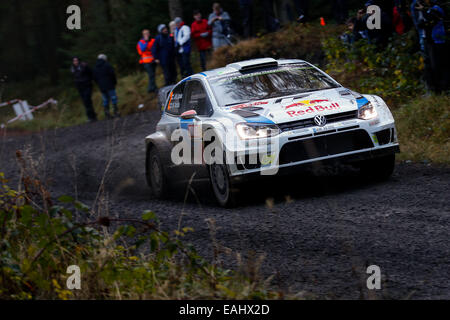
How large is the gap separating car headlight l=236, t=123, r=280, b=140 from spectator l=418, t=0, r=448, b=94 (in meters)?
4.64

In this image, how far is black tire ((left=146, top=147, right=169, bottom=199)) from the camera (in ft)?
34.3

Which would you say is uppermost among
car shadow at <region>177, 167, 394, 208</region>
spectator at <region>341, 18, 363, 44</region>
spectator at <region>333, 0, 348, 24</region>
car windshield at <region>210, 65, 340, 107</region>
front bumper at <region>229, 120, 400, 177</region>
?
spectator at <region>333, 0, 348, 24</region>

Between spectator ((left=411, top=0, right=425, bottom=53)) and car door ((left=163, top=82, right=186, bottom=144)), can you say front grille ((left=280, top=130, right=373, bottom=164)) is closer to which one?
car door ((left=163, top=82, right=186, bottom=144))

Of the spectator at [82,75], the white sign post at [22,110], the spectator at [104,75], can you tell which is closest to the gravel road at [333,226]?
the spectator at [104,75]

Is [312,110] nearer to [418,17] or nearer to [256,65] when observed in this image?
[256,65]

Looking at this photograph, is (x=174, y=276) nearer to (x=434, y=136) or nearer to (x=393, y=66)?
(x=434, y=136)

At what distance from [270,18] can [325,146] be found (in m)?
11.2

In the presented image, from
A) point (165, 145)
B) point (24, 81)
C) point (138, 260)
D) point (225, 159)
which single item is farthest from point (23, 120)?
point (138, 260)

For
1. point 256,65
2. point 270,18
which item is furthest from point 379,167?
point 270,18

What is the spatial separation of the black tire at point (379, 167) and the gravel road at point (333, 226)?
0.13 m

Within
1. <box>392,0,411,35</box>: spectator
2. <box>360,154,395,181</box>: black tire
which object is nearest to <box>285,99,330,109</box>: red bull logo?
<box>360,154,395,181</box>: black tire

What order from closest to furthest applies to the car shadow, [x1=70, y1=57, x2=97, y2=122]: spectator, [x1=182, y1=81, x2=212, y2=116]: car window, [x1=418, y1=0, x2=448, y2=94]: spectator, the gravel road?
the gravel road < the car shadow < [x1=182, y1=81, x2=212, y2=116]: car window < [x1=418, y1=0, x2=448, y2=94]: spectator < [x1=70, y1=57, x2=97, y2=122]: spectator

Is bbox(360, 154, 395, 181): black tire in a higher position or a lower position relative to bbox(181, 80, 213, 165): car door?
lower

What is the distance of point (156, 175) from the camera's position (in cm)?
1084
